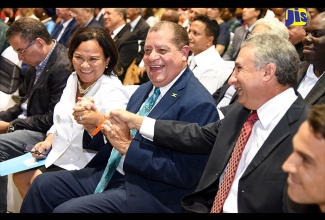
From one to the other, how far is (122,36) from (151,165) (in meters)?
4.21

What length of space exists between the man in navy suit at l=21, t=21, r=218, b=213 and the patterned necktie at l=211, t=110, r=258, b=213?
1.11 feet

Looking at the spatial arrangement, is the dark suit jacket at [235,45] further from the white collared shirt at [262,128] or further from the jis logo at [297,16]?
the white collared shirt at [262,128]

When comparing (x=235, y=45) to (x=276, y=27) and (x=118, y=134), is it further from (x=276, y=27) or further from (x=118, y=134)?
(x=118, y=134)

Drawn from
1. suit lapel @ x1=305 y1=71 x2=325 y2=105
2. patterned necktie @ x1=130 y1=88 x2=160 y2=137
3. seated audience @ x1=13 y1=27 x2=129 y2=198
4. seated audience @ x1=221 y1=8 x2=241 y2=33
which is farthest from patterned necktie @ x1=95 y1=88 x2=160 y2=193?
seated audience @ x1=221 y1=8 x2=241 y2=33

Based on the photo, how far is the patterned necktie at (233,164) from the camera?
2.53 metres

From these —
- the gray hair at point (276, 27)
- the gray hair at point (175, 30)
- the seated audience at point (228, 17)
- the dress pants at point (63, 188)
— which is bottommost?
the dress pants at point (63, 188)

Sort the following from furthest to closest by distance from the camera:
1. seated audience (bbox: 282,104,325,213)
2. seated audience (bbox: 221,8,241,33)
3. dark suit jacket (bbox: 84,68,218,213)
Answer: seated audience (bbox: 221,8,241,33), dark suit jacket (bbox: 84,68,218,213), seated audience (bbox: 282,104,325,213)

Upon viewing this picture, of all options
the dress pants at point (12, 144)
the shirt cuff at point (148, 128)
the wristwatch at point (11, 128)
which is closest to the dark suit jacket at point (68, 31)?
the wristwatch at point (11, 128)

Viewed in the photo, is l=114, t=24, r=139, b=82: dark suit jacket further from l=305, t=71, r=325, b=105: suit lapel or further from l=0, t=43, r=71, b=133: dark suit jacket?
l=305, t=71, r=325, b=105: suit lapel

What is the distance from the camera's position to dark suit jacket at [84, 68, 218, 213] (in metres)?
2.85

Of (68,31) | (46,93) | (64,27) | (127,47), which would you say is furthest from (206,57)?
(64,27)

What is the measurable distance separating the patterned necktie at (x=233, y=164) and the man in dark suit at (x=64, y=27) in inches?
193

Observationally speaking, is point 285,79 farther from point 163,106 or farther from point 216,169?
point 163,106

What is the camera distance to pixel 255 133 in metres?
2.55
